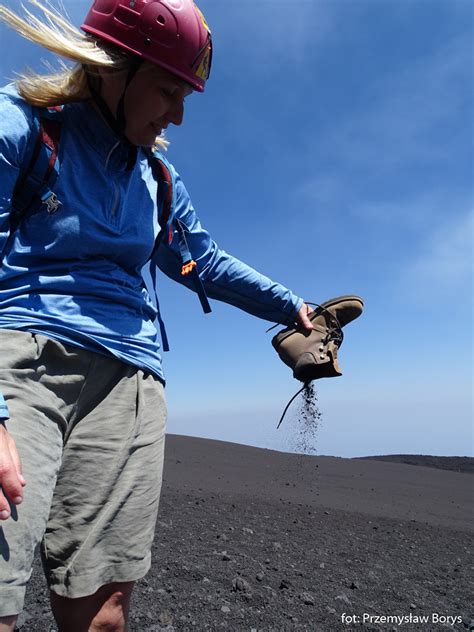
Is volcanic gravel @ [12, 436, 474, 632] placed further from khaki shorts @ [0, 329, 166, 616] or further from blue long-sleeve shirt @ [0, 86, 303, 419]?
blue long-sleeve shirt @ [0, 86, 303, 419]

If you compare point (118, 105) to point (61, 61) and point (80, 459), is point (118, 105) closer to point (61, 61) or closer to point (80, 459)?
point (61, 61)

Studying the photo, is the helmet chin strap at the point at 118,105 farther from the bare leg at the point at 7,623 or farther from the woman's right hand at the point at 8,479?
the bare leg at the point at 7,623

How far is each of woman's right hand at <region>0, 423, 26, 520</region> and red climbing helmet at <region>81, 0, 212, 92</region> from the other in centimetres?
108

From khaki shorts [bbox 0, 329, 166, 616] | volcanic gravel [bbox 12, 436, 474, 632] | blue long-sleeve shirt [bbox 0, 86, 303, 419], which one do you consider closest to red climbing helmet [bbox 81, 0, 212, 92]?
blue long-sleeve shirt [bbox 0, 86, 303, 419]

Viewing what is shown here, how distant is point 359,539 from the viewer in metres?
5.52

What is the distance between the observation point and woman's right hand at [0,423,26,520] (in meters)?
1.10

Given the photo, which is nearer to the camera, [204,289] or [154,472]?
[154,472]

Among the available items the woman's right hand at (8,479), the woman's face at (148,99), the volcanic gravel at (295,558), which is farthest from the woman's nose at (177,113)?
the volcanic gravel at (295,558)

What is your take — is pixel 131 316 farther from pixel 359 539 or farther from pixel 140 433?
pixel 359 539

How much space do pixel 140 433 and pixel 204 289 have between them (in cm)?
70

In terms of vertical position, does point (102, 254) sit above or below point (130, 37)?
below

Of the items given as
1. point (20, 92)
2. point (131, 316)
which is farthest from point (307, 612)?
point (20, 92)

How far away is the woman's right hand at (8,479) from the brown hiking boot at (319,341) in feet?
4.48

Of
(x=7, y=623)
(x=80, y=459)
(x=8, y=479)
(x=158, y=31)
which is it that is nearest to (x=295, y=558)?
(x=80, y=459)
